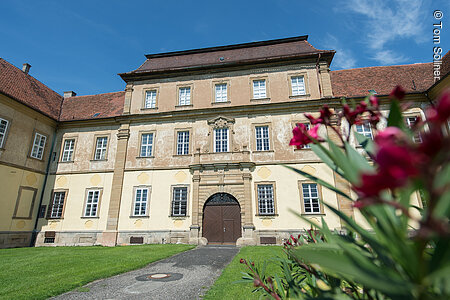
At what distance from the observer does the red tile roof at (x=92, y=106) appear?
65.1 feet

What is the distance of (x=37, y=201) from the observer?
17.2 metres

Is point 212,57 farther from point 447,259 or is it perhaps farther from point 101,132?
point 447,259

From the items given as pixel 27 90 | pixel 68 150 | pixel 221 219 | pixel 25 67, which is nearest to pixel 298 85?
pixel 221 219

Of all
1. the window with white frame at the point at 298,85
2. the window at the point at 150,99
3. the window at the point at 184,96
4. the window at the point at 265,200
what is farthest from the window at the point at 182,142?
the window with white frame at the point at 298,85

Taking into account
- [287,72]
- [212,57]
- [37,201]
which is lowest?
[37,201]

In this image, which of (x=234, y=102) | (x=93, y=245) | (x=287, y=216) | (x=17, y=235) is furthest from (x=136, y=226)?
(x=234, y=102)

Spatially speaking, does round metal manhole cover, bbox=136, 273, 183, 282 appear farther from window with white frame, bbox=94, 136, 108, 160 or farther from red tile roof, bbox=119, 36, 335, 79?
red tile roof, bbox=119, 36, 335, 79

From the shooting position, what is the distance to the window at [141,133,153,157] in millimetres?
17689

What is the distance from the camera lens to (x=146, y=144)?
17.9 m

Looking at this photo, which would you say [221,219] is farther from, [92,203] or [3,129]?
[3,129]

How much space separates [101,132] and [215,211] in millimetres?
10816

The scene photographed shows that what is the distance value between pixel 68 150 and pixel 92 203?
4931 mm

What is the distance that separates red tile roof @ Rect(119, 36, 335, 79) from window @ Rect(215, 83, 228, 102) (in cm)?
155

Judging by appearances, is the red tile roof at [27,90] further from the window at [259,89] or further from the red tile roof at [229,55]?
the window at [259,89]
